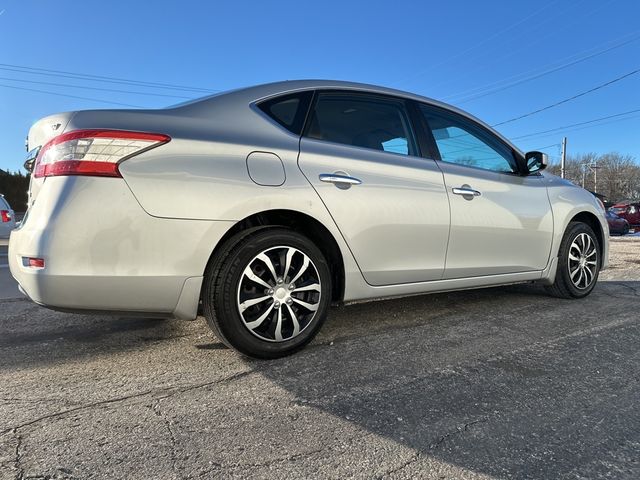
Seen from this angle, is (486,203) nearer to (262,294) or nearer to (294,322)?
(294,322)

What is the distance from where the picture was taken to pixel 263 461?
172 centimetres

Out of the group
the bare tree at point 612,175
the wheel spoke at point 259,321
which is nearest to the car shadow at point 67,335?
the wheel spoke at point 259,321

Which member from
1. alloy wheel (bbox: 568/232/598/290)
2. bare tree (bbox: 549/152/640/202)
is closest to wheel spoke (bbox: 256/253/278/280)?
alloy wheel (bbox: 568/232/598/290)

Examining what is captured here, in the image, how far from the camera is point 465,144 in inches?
148

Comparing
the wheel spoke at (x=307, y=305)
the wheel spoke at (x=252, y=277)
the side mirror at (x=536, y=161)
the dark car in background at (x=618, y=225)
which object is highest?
the side mirror at (x=536, y=161)

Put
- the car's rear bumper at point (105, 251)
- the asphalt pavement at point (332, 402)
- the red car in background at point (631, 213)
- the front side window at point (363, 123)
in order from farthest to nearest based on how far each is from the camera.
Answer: the red car in background at point (631, 213) < the front side window at point (363, 123) < the car's rear bumper at point (105, 251) < the asphalt pavement at point (332, 402)

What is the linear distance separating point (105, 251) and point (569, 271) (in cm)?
393

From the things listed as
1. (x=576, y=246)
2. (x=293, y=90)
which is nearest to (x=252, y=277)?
(x=293, y=90)

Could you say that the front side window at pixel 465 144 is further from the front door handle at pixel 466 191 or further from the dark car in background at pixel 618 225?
the dark car in background at pixel 618 225

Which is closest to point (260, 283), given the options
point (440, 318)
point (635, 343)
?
point (440, 318)

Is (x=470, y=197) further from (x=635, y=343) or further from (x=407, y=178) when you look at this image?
(x=635, y=343)

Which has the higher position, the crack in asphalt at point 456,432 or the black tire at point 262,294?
the black tire at point 262,294

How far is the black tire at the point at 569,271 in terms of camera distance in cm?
427

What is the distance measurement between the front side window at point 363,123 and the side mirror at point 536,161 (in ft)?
4.35
